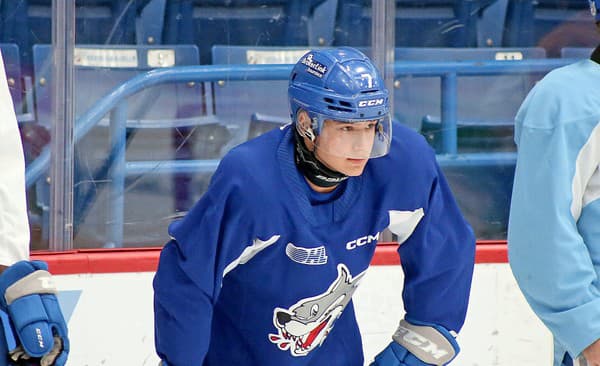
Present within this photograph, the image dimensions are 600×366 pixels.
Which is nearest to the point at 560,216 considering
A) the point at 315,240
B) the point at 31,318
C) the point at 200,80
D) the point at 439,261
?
the point at 439,261

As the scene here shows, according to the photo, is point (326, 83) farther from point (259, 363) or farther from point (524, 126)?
point (259, 363)

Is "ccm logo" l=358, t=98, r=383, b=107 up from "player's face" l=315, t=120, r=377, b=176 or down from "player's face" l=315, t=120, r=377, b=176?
up

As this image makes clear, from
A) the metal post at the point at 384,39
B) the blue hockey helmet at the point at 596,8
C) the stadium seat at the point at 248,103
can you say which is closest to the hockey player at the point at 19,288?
the blue hockey helmet at the point at 596,8

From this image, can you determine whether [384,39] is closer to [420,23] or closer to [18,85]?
[420,23]

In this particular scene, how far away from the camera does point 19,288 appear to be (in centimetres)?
196

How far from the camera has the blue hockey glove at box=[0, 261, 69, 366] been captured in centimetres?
192

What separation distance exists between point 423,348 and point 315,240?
32 centimetres

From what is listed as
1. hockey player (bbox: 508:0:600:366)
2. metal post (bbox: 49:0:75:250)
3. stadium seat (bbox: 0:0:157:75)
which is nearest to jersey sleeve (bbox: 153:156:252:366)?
hockey player (bbox: 508:0:600:366)

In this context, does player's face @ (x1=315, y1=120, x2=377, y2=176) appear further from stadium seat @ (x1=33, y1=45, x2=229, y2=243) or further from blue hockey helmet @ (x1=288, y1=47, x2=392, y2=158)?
stadium seat @ (x1=33, y1=45, x2=229, y2=243)

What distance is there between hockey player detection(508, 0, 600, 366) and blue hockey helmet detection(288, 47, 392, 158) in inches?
9.8

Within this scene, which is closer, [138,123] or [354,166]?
[354,166]

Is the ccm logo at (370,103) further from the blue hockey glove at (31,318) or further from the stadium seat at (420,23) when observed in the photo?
the stadium seat at (420,23)

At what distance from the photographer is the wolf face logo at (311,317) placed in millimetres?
2164

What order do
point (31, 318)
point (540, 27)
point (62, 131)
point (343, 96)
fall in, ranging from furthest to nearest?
point (540, 27), point (62, 131), point (343, 96), point (31, 318)
